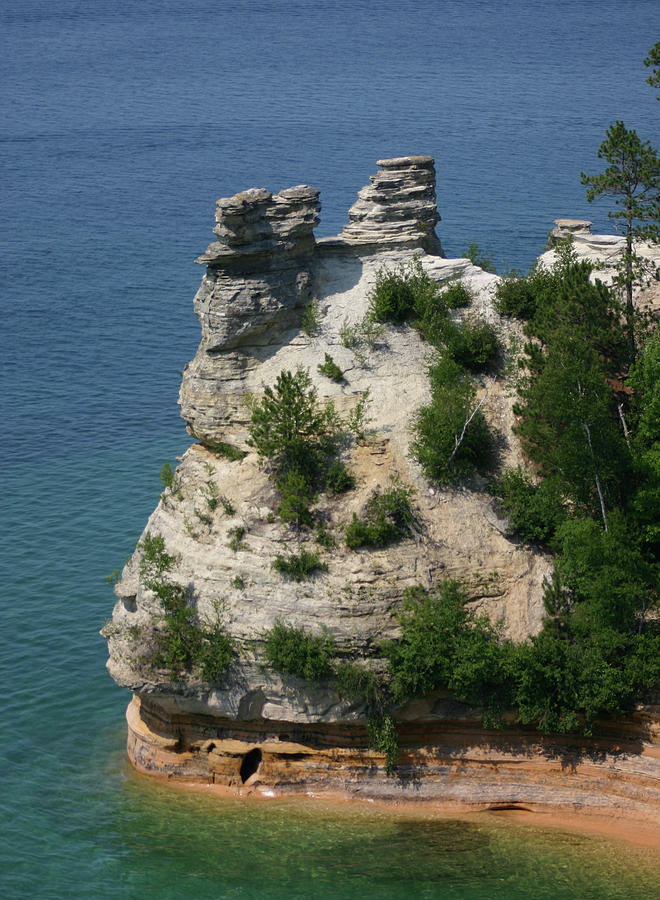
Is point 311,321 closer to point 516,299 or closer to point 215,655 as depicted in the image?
point 516,299

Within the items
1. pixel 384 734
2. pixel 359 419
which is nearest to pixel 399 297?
pixel 359 419

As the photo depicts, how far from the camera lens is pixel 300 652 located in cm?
3094

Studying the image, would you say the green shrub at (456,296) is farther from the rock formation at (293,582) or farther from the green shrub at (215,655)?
the green shrub at (215,655)

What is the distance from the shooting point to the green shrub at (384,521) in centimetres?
3212

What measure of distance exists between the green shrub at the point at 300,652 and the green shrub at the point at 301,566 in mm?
1512

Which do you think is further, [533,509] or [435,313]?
[435,313]

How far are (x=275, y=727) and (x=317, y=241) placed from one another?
1618 centimetres

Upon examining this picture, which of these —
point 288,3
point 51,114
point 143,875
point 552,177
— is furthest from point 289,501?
point 288,3

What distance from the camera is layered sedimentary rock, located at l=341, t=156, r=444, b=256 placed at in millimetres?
39406

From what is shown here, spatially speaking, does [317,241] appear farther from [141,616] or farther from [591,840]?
[591,840]

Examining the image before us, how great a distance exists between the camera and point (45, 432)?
2164 inches

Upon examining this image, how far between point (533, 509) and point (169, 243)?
165 feet

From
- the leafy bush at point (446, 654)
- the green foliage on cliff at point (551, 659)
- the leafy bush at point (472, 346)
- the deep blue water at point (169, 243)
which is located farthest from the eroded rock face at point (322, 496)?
the deep blue water at point (169, 243)

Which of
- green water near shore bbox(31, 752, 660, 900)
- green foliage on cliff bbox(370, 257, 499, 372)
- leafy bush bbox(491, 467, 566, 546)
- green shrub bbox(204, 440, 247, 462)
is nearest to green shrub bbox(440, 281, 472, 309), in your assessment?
green foliage on cliff bbox(370, 257, 499, 372)
